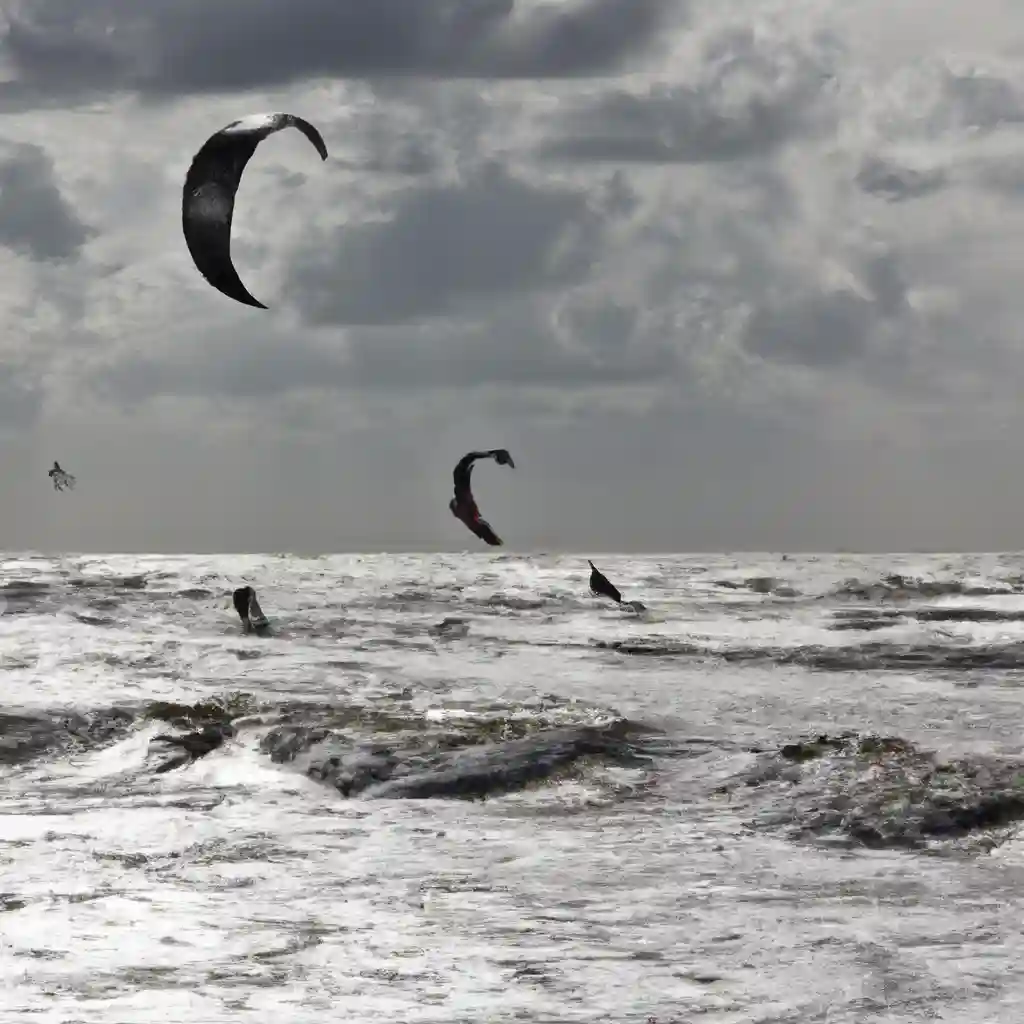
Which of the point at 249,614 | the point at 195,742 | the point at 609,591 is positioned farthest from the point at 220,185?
the point at 609,591

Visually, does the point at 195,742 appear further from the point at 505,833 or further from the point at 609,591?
the point at 609,591

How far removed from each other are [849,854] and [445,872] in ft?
6.02

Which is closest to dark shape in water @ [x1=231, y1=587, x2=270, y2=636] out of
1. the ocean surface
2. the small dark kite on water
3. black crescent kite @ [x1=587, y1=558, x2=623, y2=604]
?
the ocean surface

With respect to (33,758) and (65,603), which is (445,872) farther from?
(65,603)

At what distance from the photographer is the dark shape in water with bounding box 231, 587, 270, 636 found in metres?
19.2

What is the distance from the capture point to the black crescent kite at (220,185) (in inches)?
491

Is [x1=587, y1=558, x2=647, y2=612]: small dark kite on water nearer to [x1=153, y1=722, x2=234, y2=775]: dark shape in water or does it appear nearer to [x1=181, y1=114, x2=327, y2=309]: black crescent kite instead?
[x1=181, y1=114, x2=327, y2=309]: black crescent kite

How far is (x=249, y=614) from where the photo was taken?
19547mm

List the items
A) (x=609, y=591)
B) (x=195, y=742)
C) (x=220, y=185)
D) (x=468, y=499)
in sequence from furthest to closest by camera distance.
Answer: (x=609, y=591) < (x=468, y=499) < (x=220, y=185) < (x=195, y=742)

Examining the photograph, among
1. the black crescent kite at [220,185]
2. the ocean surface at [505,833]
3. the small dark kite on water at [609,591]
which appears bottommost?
the ocean surface at [505,833]

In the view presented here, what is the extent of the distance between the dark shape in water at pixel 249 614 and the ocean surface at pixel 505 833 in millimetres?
1724

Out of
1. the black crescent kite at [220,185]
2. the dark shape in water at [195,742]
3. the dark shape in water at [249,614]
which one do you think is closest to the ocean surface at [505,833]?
the dark shape in water at [195,742]

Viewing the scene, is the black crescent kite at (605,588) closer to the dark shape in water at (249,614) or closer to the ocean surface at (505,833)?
the dark shape in water at (249,614)

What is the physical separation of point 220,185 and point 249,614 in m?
7.84
